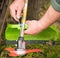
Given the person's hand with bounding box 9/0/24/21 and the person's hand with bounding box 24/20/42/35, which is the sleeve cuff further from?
the person's hand with bounding box 9/0/24/21

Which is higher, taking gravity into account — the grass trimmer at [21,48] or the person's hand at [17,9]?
the person's hand at [17,9]

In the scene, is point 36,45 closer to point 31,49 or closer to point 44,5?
point 31,49

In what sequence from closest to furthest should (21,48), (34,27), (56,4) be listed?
(56,4) < (34,27) < (21,48)

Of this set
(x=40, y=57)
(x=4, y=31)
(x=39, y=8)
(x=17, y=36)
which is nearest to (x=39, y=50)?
(x=40, y=57)

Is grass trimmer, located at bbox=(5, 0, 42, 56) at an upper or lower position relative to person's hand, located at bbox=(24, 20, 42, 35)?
lower

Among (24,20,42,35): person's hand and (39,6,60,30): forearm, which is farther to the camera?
(24,20,42,35): person's hand

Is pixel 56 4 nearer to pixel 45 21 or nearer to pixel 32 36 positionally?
pixel 45 21

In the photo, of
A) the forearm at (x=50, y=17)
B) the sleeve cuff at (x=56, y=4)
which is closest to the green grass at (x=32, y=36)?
the forearm at (x=50, y=17)

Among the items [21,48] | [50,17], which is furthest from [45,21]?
[21,48]

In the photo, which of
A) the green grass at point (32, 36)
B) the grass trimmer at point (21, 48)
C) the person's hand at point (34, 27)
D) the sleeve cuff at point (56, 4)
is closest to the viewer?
the sleeve cuff at point (56, 4)

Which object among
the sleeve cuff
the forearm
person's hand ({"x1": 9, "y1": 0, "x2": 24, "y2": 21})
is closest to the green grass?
person's hand ({"x1": 9, "y1": 0, "x2": 24, "y2": 21})

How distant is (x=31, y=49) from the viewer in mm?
1252

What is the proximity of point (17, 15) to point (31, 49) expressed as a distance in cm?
20

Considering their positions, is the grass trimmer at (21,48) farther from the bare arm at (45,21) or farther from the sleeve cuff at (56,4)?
the sleeve cuff at (56,4)
